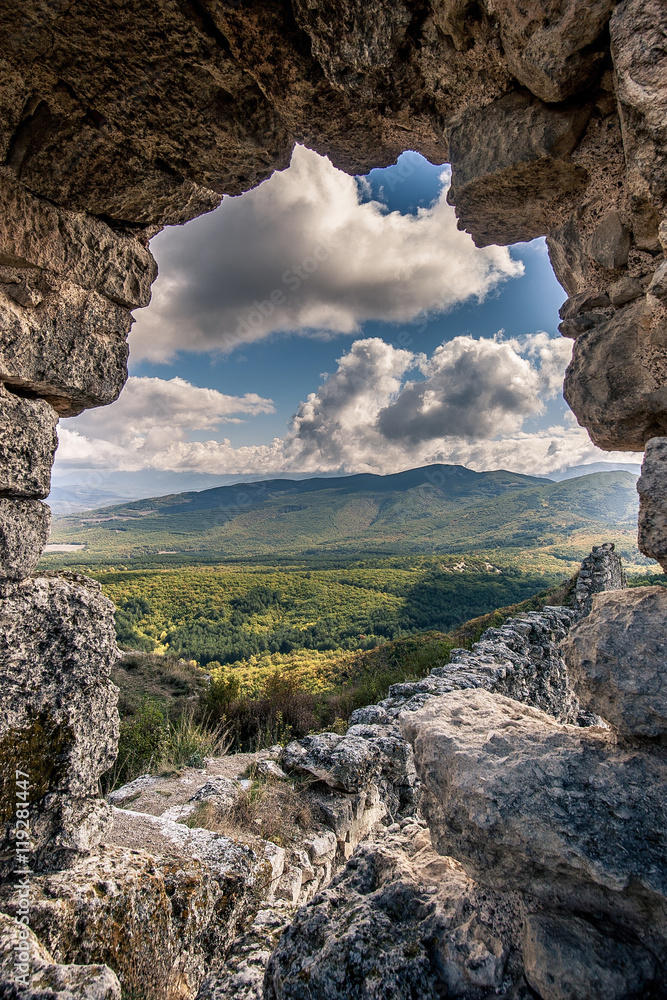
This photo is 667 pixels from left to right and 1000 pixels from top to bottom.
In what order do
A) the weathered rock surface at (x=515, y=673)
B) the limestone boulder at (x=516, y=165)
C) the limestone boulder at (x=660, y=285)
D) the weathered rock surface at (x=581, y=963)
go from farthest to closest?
the weathered rock surface at (x=515, y=673) → the limestone boulder at (x=516, y=165) → the limestone boulder at (x=660, y=285) → the weathered rock surface at (x=581, y=963)

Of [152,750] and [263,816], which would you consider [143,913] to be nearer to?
[263,816]

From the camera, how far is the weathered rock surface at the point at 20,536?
283cm

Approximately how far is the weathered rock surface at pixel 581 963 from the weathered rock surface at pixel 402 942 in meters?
0.20

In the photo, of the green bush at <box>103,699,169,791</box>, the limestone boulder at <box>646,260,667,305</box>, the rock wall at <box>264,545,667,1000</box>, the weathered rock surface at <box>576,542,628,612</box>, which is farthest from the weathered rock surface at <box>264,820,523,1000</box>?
the weathered rock surface at <box>576,542,628,612</box>

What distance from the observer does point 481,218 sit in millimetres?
3170

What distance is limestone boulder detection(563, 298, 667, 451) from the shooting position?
7.75 ft

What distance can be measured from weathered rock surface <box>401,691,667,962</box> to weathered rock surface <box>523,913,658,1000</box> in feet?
0.24

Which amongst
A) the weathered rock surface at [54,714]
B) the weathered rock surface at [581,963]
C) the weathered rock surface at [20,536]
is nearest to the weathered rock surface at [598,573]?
the weathered rock surface at [581,963]

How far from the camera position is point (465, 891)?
2553 millimetres

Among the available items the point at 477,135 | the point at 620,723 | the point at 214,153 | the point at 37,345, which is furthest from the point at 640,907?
the point at 214,153

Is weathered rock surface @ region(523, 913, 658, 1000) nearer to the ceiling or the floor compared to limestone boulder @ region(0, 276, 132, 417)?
nearer to the floor

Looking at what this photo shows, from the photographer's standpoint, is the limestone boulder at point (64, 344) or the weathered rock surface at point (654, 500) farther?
the limestone boulder at point (64, 344)

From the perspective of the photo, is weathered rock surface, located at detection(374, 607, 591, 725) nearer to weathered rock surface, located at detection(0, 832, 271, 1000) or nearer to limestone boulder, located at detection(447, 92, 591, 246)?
weathered rock surface, located at detection(0, 832, 271, 1000)

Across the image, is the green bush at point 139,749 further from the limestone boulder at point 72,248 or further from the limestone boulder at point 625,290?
the limestone boulder at point 625,290
